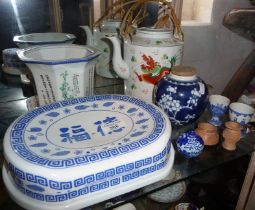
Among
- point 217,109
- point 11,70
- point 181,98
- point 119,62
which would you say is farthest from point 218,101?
point 11,70

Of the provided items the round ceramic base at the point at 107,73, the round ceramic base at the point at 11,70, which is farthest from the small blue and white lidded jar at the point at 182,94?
the round ceramic base at the point at 11,70

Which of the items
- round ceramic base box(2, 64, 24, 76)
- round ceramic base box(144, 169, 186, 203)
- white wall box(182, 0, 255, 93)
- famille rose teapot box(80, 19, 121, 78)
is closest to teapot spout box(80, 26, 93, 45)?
famille rose teapot box(80, 19, 121, 78)

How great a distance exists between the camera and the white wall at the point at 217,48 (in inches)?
37.2

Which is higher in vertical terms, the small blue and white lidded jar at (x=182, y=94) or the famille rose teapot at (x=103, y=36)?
the famille rose teapot at (x=103, y=36)

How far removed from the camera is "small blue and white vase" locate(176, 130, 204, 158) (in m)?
0.52

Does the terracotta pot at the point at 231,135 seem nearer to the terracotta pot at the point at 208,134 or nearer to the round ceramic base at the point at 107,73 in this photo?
the terracotta pot at the point at 208,134

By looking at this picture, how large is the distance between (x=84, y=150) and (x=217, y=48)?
2.70ft

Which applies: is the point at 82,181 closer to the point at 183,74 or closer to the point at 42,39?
the point at 183,74

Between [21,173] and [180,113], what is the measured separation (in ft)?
1.13

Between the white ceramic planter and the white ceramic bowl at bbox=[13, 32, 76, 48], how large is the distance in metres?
0.04

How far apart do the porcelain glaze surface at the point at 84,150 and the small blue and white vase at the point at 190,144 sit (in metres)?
0.05

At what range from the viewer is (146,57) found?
1.95 ft

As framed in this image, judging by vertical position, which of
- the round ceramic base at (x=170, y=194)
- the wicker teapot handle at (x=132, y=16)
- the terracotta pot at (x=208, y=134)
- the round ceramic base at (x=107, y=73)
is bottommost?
the round ceramic base at (x=170, y=194)

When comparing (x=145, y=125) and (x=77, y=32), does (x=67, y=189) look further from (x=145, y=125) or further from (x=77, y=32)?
(x=77, y=32)
